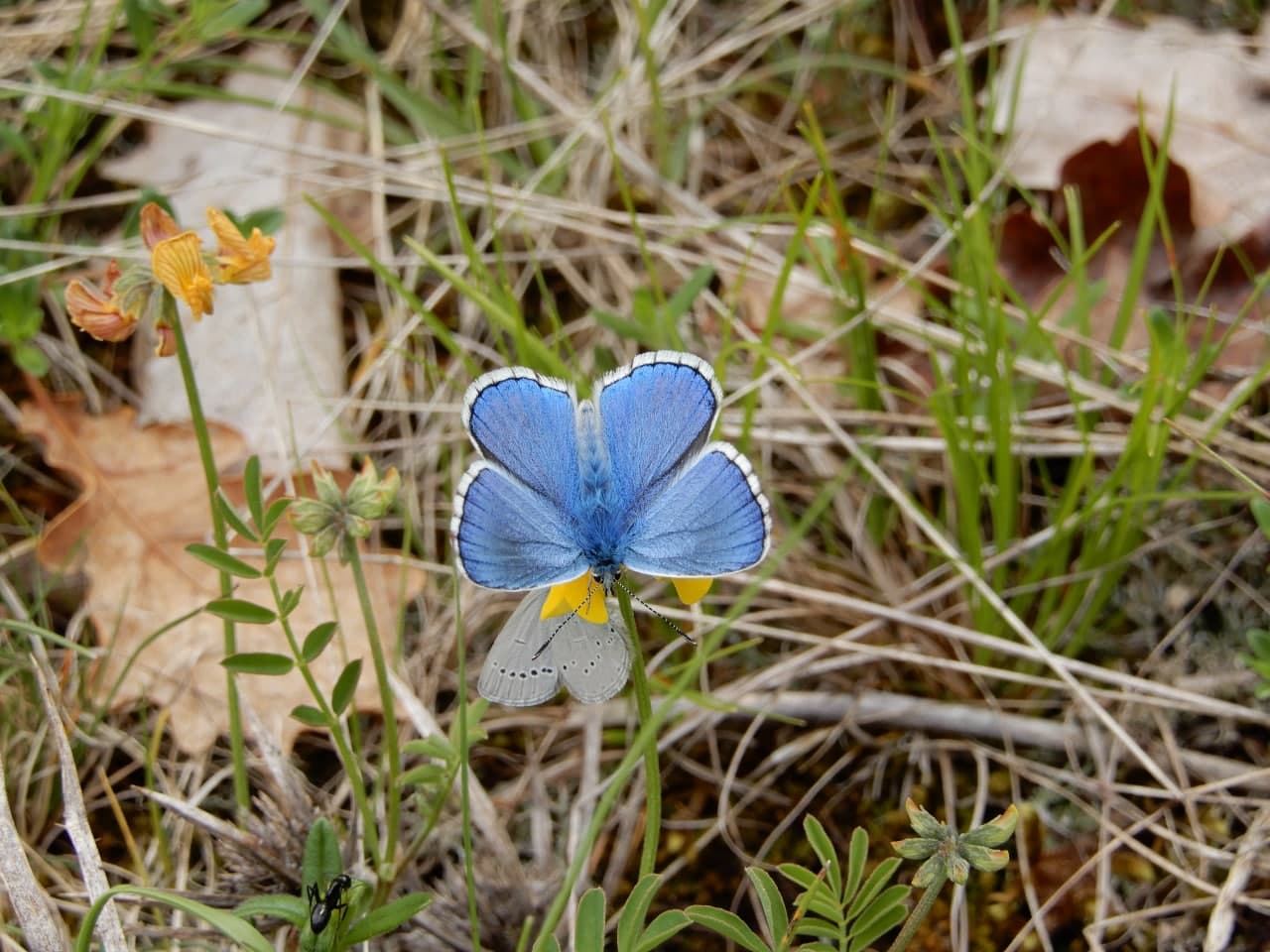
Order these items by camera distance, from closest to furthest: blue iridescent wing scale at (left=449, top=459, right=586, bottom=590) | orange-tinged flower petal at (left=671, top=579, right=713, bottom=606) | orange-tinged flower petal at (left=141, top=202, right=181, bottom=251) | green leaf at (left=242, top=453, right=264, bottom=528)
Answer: blue iridescent wing scale at (left=449, top=459, right=586, bottom=590)
orange-tinged flower petal at (left=671, top=579, right=713, bottom=606)
green leaf at (left=242, top=453, right=264, bottom=528)
orange-tinged flower petal at (left=141, top=202, right=181, bottom=251)

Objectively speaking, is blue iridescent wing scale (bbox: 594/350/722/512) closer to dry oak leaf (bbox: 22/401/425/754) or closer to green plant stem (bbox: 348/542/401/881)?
green plant stem (bbox: 348/542/401/881)

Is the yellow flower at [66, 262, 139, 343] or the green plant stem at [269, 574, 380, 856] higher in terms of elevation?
the yellow flower at [66, 262, 139, 343]

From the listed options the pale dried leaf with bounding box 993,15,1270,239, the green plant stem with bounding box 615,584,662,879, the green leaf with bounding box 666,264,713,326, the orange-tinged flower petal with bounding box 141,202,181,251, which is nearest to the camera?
the green plant stem with bounding box 615,584,662,879

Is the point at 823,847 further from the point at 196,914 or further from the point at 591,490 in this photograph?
the point at 196,914

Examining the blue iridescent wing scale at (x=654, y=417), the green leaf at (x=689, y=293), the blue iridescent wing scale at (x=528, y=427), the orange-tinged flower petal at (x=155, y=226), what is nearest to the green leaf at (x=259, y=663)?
the blue iridescent wing scale at (x=528, y=427)

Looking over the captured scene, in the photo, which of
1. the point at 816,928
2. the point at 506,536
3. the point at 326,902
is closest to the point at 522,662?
the point at 506,536

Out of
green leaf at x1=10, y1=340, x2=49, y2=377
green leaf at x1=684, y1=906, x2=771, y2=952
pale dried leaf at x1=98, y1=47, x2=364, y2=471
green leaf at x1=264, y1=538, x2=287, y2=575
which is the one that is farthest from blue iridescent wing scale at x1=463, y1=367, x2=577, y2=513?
green leaf at x1=10, y1=340, x2=49, y2=377

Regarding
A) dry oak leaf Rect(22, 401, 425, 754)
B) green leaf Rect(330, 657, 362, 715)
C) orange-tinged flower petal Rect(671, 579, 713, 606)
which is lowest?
dry oak leaf Rect(22, 401, 425, 754)

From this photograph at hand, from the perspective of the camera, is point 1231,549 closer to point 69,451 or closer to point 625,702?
point 625,702
